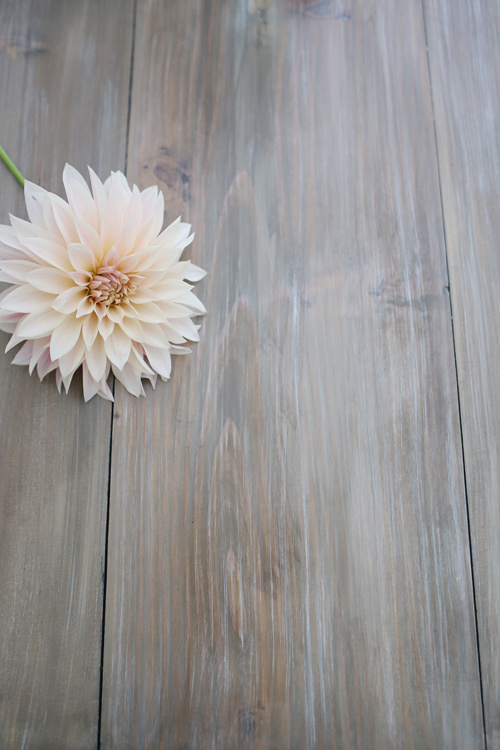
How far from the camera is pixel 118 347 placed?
644 millimetres

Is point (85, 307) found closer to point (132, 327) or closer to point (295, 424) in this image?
point (132, 327)

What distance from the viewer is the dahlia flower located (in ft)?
2.05

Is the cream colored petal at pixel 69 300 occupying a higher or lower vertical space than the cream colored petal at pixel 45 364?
higher

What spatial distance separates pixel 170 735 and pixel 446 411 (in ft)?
1.57

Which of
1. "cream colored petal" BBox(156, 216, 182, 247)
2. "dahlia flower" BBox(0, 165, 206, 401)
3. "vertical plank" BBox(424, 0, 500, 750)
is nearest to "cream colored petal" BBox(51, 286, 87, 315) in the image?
"dahlia flower" BBox(0, 165, 206, 401)

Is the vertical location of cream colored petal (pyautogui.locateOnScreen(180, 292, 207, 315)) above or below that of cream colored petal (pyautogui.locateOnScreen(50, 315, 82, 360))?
above

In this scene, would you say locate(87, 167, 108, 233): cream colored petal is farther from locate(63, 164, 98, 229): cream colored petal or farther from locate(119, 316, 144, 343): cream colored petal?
locate(119, 316, 144, 343): cream colored petal

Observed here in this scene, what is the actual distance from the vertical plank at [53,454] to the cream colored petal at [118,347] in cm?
7

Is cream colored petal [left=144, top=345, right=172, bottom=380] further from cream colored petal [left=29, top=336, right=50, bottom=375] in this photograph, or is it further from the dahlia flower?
cream colored petal [left=29, top=336, right=50, bottom=375]

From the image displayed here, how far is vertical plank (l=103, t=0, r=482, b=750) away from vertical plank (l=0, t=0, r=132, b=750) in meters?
0.03

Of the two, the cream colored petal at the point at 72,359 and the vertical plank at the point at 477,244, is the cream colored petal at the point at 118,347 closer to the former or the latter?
the cream colored petal at the point at 72,359

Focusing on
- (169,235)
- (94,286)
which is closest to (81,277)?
(94,286)

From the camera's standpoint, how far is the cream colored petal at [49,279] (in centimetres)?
62

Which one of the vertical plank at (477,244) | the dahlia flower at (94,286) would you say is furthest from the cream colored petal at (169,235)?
the vertical plank at (477,244)
